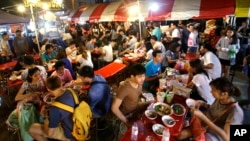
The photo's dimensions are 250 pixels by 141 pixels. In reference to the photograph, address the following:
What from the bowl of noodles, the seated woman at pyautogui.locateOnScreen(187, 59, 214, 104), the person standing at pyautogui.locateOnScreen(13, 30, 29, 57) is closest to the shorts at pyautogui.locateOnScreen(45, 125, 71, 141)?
the bowl of noodles

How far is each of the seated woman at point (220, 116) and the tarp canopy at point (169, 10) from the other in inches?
193

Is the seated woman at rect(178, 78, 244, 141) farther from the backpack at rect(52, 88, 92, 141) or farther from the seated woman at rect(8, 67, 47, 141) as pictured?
the seated woman at rect(8, 67, 47, 141)

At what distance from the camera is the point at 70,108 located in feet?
10.4

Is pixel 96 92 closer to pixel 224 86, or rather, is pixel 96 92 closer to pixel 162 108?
pixel 162 108

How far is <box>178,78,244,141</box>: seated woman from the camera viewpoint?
2.98 metres

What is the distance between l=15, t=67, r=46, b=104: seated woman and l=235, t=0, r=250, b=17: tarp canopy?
6631 millimetres

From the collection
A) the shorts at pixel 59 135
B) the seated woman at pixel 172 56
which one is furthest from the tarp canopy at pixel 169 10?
the shorts at pixel 59 135

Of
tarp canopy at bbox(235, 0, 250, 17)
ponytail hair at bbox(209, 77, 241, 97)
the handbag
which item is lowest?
the handbag

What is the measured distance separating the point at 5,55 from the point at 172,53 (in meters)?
8.45

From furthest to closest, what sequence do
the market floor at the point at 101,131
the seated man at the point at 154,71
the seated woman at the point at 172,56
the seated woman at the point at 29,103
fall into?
1. the seated woman at the point at 172,56
2. the seated man at the point at 154,71
3. the market floor at the point at 101,131
4. the seated woman at the point at 29,103

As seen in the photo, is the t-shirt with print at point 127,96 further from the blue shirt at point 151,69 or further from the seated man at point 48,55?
the seated man at point 48,55

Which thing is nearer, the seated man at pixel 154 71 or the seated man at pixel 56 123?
the seated man at pixel 56 123

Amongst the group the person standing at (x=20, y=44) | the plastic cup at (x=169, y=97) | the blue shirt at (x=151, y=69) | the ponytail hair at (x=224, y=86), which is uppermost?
the person standing at (x=20, y=44)

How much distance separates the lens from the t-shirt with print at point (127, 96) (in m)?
3.66
